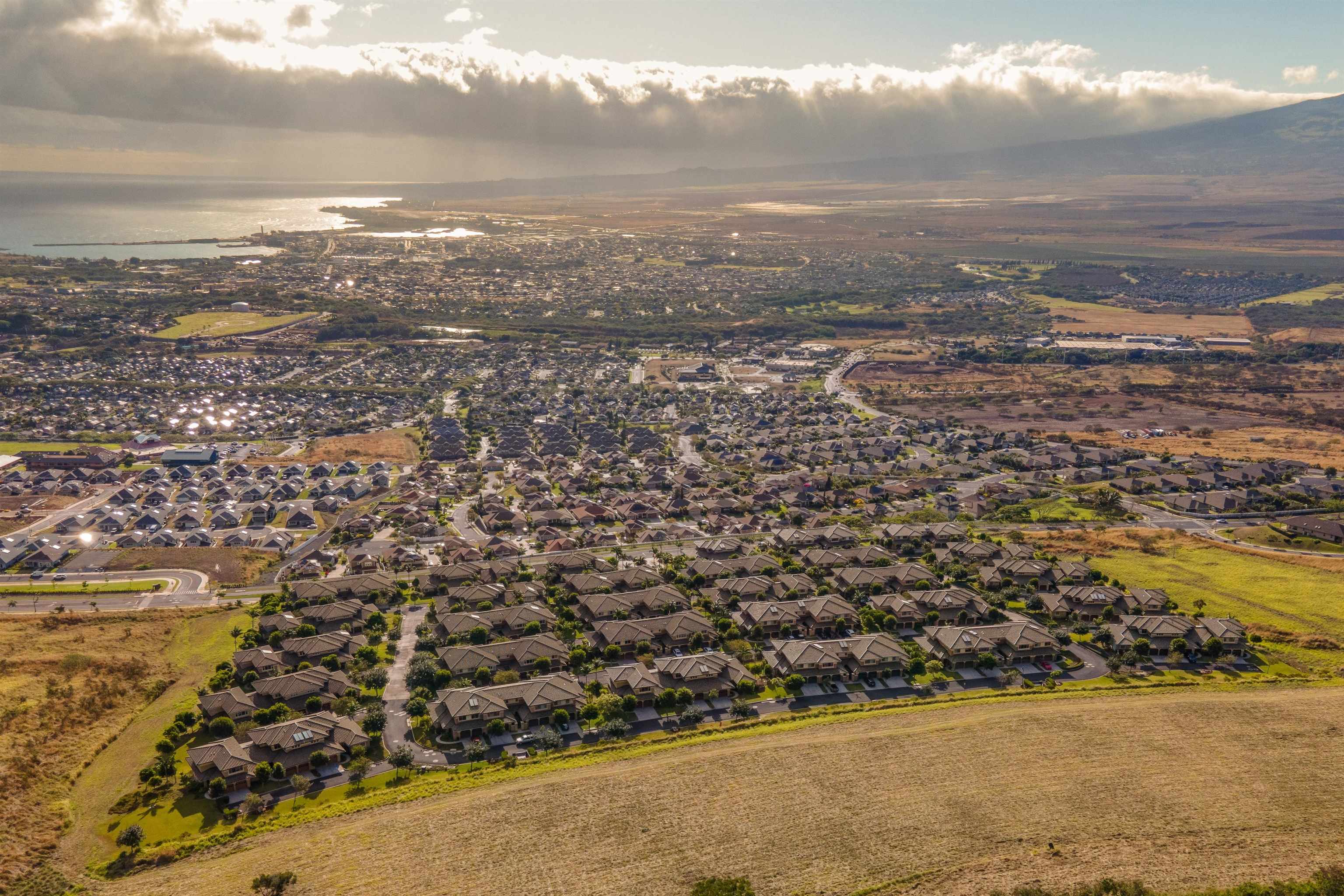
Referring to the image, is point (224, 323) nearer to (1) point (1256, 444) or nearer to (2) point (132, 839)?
(2) point (132, 839)

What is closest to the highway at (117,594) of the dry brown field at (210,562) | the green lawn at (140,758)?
the dry brown field at (210,562)

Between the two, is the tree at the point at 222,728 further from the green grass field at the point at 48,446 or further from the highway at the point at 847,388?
the highway at the point at 847,388

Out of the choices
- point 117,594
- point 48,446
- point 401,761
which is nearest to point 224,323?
point 48,446

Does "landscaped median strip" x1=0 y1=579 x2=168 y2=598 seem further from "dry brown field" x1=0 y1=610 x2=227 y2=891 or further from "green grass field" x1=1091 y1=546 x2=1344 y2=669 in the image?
"green grass field" x1=1091 y1=546 x2=1344 y2=669

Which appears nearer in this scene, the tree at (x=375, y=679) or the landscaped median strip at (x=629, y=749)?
the landscaped median strip at (x=629, y=749)

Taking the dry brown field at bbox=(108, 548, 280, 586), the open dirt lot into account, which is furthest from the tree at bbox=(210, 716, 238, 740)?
the open dirt lot

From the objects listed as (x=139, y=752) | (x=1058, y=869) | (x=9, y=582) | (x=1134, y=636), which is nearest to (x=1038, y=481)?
(x=1134, y=636)
